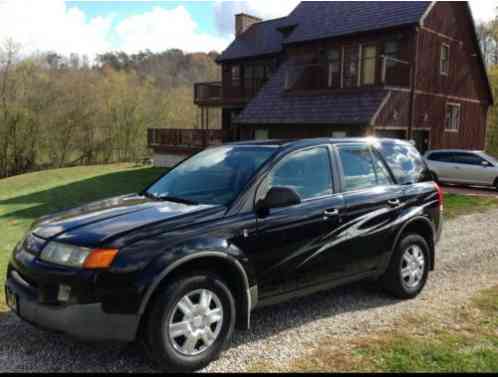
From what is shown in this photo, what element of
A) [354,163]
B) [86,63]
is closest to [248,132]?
[354,163]

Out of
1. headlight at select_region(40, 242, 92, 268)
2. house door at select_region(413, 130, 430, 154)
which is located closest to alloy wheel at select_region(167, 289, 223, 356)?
headlight at select_region(40, 242, 92, 268)

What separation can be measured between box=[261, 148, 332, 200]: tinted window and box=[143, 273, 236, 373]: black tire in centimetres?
112

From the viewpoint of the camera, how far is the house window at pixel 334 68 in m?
21.8

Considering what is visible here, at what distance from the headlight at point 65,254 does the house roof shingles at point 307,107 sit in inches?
625

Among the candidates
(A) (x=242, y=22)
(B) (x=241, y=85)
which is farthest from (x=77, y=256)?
(A) (x=242, y=22)

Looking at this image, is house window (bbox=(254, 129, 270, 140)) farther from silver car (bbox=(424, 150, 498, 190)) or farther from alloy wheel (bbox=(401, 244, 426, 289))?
alloy wheel (bbox=(401, 244, 426, 289))

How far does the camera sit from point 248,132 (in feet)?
78.3

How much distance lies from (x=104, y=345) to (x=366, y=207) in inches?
113

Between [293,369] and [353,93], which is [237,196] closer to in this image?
[293,369]

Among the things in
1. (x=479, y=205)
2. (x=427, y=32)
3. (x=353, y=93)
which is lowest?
(x=479, y=205)

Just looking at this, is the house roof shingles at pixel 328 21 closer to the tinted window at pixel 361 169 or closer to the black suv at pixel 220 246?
the tinted window at pixel 361 169

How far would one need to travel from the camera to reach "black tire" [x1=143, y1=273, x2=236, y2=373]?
3.32 metres

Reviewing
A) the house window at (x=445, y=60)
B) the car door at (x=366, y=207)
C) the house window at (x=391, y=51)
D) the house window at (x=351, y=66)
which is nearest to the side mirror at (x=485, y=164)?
the house window at (x=391, y=51)

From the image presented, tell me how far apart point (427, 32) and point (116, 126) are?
98.5ft
